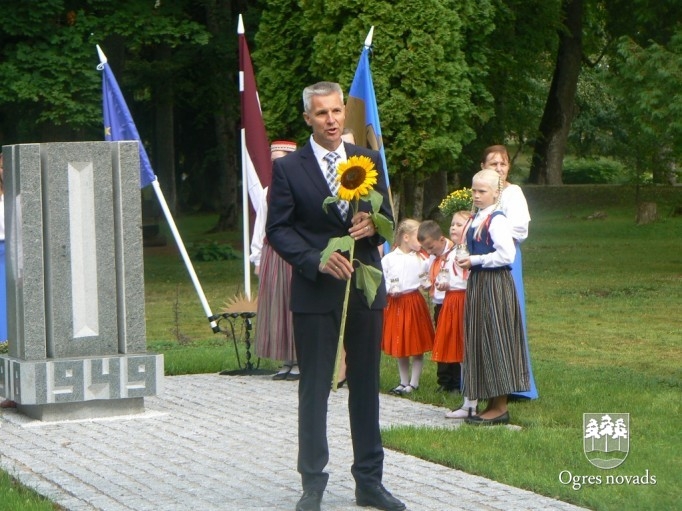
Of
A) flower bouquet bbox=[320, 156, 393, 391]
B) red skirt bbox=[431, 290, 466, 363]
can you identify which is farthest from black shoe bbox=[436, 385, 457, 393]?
flower bouquet bbox=[320, 156, 393, 391]

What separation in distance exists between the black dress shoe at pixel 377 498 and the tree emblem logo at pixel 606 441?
1412mm

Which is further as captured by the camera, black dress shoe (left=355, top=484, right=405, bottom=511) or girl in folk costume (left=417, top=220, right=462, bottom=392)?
girl in folk costume (left=417, top=220, right=462, bottom=392)

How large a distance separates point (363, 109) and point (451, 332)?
3.05 meters

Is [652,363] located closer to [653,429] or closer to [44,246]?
[653,429]

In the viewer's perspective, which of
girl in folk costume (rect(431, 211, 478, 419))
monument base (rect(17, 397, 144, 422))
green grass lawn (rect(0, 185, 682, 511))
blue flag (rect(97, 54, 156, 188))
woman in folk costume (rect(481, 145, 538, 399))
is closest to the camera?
green grass lawn (rect(0, 185, 682, 511))

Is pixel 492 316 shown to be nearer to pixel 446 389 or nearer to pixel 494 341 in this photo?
pixel 494 341

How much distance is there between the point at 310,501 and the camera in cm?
621

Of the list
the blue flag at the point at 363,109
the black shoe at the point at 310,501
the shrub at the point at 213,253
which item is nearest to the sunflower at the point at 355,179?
the black shoe at the point at 310,501

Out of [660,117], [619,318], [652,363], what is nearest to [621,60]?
[660,117]

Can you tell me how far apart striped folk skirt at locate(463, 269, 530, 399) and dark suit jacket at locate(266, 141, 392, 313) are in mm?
2444

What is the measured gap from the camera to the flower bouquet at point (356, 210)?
20.2 ft

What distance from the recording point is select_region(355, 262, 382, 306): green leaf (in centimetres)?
623

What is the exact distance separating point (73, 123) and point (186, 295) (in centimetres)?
375

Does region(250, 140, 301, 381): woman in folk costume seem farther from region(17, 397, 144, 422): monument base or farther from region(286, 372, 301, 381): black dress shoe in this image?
region(17, 397, 144, 422): monument base
